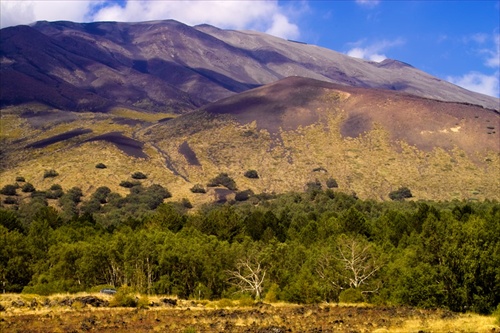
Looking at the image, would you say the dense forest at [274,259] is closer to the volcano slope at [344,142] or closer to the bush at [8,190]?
the bush at [8,190]

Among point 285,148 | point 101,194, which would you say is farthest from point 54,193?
point 285,148

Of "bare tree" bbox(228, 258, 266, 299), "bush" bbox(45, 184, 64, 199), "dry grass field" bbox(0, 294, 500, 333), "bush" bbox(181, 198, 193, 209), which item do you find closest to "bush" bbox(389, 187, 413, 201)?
"bush" bbox(181, 198, 193, 209)

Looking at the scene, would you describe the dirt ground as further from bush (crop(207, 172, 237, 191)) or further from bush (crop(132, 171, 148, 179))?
bush (crop(132, 171, 148, 179))

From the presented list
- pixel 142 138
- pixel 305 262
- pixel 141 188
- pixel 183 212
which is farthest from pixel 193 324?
pixel 142 138

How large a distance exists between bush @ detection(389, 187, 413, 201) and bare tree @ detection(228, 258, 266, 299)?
204 feet

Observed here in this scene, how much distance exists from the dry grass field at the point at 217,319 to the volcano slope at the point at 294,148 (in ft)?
262

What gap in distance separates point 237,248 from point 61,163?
77253 millimetres

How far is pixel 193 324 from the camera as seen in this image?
2694 centimetres

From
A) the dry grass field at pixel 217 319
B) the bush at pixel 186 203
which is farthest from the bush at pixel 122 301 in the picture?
the bush at pixel 186 203

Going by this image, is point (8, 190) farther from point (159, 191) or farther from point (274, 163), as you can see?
point (274, 163)

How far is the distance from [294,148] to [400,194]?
32314 mm

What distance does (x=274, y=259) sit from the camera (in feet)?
180

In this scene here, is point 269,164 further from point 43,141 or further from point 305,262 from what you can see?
point 305,262

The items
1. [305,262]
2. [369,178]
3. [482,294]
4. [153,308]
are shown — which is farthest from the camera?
[369,178]
